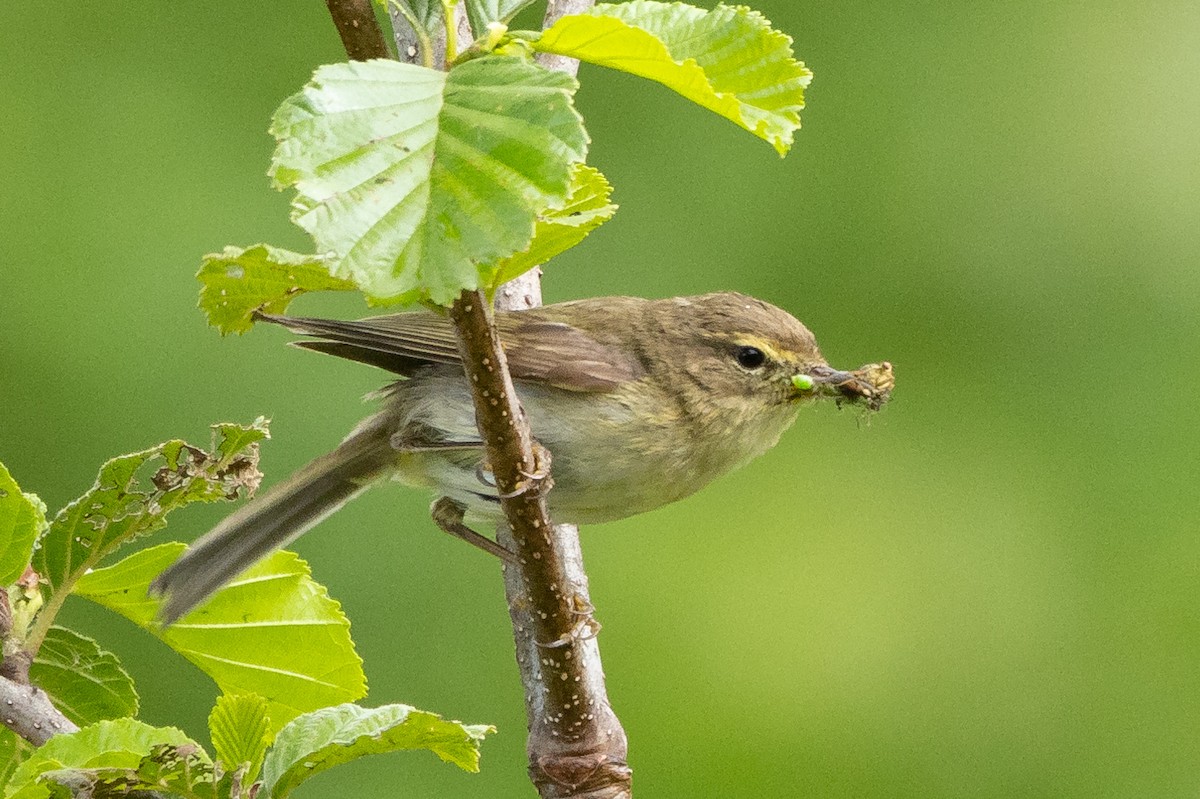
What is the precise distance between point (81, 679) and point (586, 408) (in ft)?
4.70

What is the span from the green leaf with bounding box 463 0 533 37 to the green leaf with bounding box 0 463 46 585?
80 centimetres

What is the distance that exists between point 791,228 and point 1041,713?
5.48ft

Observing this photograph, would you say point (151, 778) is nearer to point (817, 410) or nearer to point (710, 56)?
point (710, 56)

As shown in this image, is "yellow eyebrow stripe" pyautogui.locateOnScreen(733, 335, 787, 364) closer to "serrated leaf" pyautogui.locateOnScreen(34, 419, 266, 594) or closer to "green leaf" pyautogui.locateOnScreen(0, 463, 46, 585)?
"serrated leaf" pyautogui.locateOnScreen(34, 419, 266, 594)

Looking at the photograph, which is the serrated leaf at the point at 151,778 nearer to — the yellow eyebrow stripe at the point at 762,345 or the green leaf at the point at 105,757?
the green leaf at the point at 105,757

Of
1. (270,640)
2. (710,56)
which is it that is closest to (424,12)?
(710,56)

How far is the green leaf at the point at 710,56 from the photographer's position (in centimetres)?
147

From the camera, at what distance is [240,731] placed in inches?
66.4

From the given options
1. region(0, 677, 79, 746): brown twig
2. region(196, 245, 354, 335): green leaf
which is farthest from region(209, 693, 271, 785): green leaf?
region(196, 245, 354, 335): green leaf

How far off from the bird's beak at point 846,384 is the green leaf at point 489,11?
1880mm

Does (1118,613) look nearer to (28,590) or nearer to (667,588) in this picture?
(667,588)

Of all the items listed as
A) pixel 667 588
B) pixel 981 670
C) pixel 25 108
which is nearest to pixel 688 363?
pixel 667 588

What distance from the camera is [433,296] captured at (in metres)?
1.35

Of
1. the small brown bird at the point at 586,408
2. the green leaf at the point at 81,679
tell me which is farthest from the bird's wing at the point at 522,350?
the green leaf at the point at 81,679
